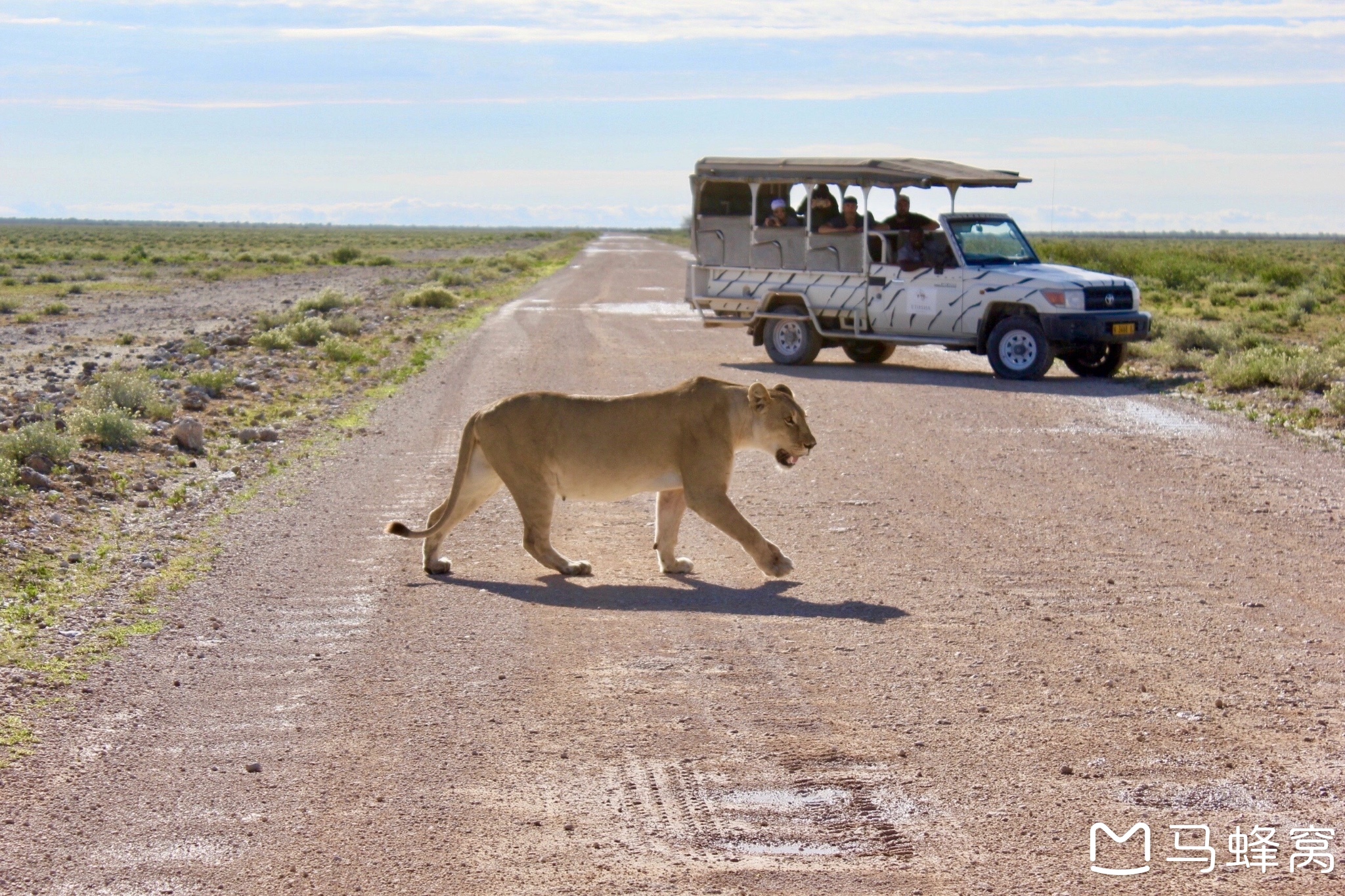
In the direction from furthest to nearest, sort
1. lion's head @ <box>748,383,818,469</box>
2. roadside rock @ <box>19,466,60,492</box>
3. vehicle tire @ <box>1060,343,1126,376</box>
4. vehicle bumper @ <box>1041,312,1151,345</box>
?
1. vehicle tire @ <box>1060,343,1126,376</box>
2. vehicle bumper @ <box>1041,312,1151,345</box>
3. roadside rock @ <box>19,466,60,492</box>
4. lion's head @ <box>748,383,818,469</box>

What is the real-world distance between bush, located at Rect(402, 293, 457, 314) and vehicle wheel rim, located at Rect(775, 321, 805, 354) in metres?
14.9

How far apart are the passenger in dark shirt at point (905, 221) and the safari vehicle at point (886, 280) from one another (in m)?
0.03

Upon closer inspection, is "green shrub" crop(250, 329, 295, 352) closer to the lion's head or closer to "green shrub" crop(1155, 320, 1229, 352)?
"green shrub" crop(1155, 320, 1229, 352)

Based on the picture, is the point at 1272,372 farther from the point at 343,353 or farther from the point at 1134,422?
the point at 343,353

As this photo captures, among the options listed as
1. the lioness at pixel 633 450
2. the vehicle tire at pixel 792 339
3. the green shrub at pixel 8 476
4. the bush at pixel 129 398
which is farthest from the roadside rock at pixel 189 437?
the vehicle tire at pixel 792 339

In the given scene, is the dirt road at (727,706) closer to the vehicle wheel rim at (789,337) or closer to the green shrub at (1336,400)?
the green shrub at (1336,400)

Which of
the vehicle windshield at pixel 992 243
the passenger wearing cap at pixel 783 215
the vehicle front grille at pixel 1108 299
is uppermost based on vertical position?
the passenger wearing cap at pixel 783 215

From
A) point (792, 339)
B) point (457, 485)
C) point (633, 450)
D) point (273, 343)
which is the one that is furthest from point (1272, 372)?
point (273, 343)

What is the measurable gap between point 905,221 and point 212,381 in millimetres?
9384

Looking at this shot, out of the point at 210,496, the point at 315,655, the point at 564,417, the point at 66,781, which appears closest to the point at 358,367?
the point at 210,496

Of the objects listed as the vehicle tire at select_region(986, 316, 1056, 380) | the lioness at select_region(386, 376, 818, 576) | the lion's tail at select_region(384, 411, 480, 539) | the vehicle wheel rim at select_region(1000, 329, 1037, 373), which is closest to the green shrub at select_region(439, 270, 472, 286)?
the vehicle tire at select_region(986, 316, 1056, 380)

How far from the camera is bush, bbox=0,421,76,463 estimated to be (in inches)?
430

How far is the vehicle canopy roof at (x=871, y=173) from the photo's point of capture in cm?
1900

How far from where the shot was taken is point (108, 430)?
40.7 ft
